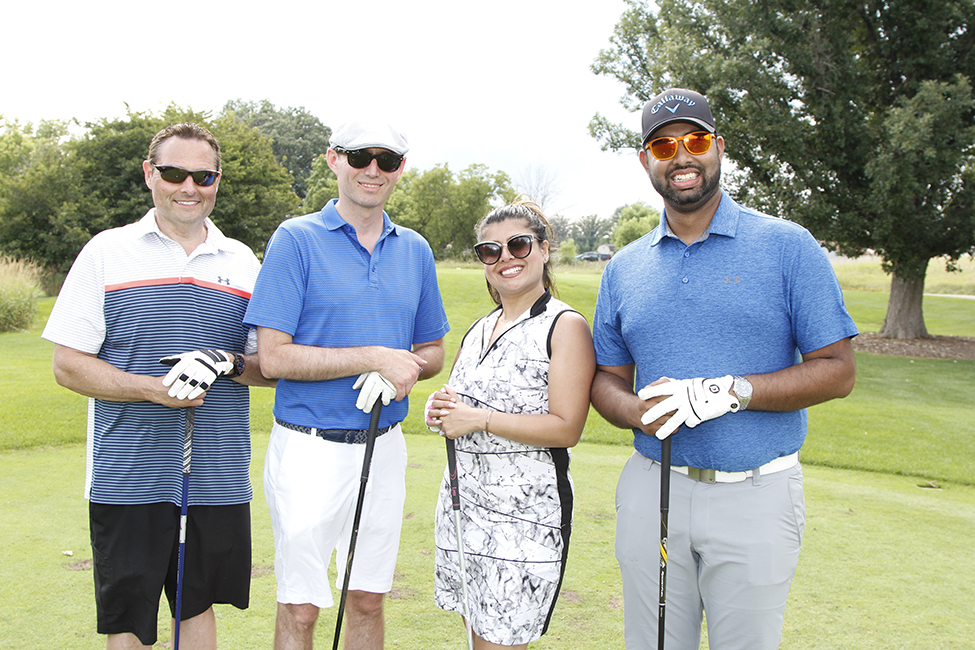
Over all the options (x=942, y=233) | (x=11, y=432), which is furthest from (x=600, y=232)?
(x=11, y=432)

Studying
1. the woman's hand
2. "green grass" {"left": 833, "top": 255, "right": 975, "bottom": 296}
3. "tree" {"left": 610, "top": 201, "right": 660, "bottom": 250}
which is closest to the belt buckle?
the woman's hand

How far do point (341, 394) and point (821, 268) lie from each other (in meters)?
1.77

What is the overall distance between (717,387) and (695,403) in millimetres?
91

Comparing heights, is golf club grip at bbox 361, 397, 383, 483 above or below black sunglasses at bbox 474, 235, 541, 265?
below

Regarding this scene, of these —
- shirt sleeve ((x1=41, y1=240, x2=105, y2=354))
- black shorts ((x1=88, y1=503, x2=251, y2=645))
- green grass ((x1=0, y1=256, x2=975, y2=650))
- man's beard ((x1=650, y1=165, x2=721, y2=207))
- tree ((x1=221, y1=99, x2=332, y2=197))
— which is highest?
tree ((x1=221, y1=99, x2=332, y2=197))

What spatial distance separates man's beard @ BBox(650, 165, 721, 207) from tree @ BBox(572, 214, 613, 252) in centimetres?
10094

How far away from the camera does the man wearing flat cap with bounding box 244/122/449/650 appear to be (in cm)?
265

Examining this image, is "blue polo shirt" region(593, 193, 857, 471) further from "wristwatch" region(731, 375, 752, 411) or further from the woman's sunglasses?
the woman's sunglasses

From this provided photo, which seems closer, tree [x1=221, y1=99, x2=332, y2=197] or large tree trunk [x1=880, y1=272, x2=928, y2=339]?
large tree trunk [x1=880, y1=272, x2=928, y2=339]

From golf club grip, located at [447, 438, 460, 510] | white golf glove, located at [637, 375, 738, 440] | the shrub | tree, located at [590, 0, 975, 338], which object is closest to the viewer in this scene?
white golf glove, located at [637, 375, 738, 440]

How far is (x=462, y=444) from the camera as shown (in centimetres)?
258

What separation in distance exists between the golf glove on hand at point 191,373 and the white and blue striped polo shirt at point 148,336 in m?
0.19

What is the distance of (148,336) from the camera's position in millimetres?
2699

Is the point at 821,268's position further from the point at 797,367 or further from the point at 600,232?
the point at 600,232
